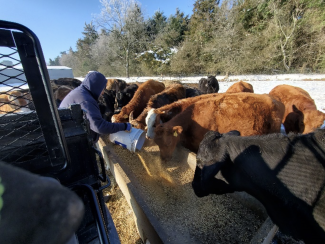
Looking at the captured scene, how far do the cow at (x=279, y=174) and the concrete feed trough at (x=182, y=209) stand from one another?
1.00 feet

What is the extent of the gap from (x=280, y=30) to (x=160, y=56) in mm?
14972

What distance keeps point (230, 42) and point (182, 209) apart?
19.3m

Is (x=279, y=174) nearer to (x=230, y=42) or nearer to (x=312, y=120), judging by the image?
(x=312, y=120)

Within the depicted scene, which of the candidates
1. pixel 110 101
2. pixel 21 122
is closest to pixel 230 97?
pixel 21 122

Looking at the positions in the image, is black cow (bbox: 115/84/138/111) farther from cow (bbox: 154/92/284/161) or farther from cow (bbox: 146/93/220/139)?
cow (bbox: 154/92/284/161)

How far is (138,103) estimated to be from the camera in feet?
18.6

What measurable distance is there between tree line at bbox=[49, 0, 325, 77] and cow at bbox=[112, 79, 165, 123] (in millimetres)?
13440

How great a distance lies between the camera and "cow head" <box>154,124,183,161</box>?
3.21 metres

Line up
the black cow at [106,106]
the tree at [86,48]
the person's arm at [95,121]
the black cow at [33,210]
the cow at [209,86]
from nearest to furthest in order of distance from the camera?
the black cow at [33,210] → the person's arm at [95,121] → the black cow at [106,106] → the cow at [209,86] → the tree at [86,48]

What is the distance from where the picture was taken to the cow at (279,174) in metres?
1.55

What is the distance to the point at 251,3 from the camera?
57.1ft

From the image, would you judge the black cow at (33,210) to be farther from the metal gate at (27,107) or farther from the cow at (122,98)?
the cow at (122,98)

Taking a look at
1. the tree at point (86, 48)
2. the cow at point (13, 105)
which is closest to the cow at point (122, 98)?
the cow at point (13, 105)

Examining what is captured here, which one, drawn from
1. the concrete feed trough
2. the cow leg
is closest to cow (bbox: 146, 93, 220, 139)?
the concrete feed trough
